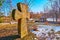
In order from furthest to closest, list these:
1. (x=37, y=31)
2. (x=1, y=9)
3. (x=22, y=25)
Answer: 1. (x=1, y=9)
2. (x=37, y=31)
3. (x=22, y=25)

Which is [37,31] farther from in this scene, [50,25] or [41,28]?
[50,25]

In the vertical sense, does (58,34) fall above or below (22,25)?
below

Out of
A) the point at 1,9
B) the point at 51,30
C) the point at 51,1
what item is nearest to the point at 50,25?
the point at 51,30

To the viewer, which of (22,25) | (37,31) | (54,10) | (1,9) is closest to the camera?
(22,25)

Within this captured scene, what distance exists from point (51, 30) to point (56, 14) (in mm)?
396

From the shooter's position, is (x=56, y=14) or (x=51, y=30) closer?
(x=51, y=30)

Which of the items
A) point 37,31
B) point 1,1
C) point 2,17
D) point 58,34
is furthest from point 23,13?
point 2,17

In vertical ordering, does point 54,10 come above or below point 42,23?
above

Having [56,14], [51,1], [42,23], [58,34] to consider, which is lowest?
[58,34]

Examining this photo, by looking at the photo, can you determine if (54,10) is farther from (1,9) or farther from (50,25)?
(1,9)

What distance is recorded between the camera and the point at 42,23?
2.83 metres

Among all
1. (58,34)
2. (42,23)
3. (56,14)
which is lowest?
(58,34)

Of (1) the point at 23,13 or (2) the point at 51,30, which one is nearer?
(1) the point at 23,13

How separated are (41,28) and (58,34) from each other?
0.36 m
